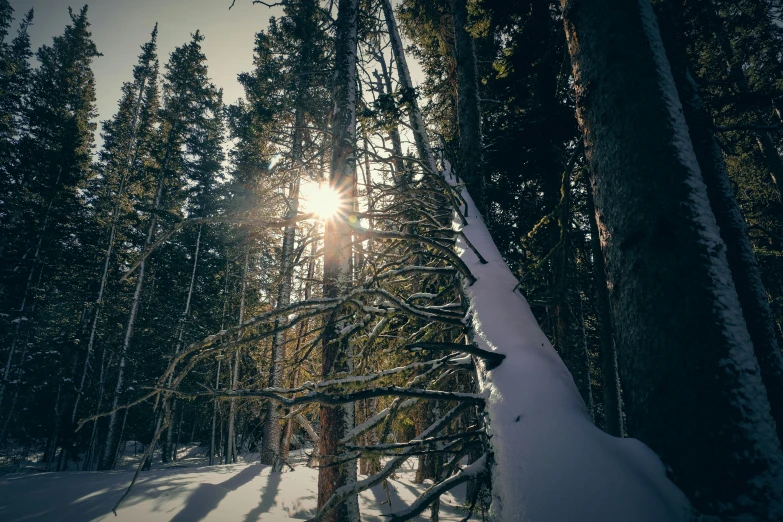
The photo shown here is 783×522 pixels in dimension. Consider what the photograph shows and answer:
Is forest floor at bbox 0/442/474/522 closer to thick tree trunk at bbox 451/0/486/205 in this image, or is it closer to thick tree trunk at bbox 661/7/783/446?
thick tree trunk at bbox 661/7/783/446

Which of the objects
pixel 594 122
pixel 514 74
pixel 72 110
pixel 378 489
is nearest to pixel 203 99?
pixel 72 110

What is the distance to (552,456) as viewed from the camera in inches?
38.8

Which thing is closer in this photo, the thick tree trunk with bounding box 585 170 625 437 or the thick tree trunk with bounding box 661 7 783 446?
the thick tree trunk with bounding box 661 7 783 446

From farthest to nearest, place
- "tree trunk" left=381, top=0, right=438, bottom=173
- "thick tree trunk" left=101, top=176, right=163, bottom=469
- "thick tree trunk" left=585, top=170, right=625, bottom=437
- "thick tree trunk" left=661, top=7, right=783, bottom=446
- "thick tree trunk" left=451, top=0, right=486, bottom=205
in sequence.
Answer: "thick tree trunk" left=101, top=176, right=163, bottom=469 → "tree trunk" left=381, top=0, right=438, bottom=173 → "thick tree trunk" left=451, top=0, right=486, bottom=205 → "thick tree trunk" left=585, top=170, right=625, bottom=437 → "thick tree trunk" left=661, top=7, right=783, bottom=446

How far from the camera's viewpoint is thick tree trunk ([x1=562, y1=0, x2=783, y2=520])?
0.75m

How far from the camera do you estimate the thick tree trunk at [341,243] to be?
338 centimetres

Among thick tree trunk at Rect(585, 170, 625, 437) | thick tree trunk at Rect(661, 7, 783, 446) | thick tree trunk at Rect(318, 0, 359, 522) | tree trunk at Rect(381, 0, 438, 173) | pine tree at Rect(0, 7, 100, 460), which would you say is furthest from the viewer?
pine tree at Rect(0, 7, 100, 460)

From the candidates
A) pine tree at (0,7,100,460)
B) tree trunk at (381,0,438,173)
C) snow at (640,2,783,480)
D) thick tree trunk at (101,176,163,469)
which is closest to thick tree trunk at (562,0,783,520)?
snow at (640,2,783,480)

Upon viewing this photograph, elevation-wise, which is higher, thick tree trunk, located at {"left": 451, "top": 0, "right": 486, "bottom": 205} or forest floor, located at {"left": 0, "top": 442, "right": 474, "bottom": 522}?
thick tree trunk, located at {"left": 451, "top": 0, "right": 486, "bottom": 205}

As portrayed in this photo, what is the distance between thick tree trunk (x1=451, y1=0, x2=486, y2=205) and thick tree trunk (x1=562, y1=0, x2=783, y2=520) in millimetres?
2348

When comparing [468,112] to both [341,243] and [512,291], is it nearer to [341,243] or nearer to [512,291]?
[341,243]

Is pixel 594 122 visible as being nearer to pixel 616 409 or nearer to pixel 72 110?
pixel 616 409

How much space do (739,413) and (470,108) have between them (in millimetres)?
4241

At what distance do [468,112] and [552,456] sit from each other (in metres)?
4.18
